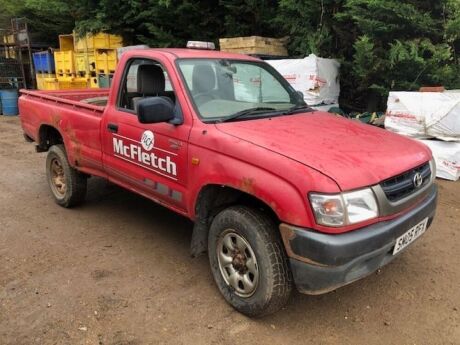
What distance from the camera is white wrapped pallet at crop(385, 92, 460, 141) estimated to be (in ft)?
19.9


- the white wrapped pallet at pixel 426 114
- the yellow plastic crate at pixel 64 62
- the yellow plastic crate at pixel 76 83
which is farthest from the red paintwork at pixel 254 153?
the yellow plastic crate at pixel 64 62

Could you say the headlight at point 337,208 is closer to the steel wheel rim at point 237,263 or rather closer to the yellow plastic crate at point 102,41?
the steel wheel rim at point 237,263

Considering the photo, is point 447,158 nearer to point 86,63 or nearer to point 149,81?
point 149,81

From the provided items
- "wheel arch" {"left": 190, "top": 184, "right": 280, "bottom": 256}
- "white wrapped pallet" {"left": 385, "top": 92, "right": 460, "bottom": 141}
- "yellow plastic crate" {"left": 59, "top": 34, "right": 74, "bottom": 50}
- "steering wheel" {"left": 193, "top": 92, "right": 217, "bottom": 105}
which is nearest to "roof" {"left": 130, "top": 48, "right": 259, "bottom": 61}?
"steering wheel" {"left": 193, "top": 92, "right": 217, "bottom": 105}

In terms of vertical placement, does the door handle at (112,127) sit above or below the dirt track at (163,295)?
above

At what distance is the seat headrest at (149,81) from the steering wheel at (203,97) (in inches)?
25.2

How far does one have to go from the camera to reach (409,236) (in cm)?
302

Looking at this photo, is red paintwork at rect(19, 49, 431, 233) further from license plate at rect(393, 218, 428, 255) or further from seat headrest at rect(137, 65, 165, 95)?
license plate at rect(393, 218, 428, 255)

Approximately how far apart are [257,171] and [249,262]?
665mm

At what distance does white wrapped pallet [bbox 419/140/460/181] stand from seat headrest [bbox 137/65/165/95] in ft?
13.8

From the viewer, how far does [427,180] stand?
10.8ft

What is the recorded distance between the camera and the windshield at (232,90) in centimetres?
353

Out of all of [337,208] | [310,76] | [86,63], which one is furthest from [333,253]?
[86,63]

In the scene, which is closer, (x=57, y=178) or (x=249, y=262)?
(x=249, y=262)
